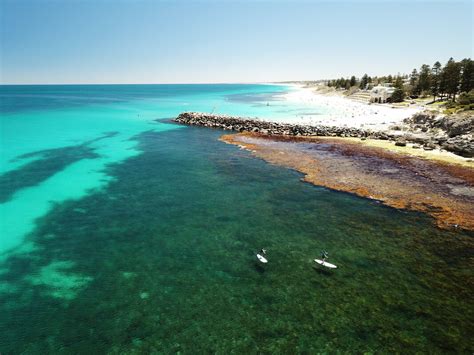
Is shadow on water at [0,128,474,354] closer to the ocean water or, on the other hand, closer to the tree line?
the ocean water

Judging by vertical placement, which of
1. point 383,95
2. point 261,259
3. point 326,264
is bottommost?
point 326,264

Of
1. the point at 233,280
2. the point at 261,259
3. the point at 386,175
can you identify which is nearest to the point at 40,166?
the point at 233,280

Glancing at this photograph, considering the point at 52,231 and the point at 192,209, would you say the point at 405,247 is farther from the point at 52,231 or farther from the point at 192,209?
the point at 52,231

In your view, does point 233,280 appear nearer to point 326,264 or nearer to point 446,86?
point 326,264

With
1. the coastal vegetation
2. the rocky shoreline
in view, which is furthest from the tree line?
the rocky shoreline

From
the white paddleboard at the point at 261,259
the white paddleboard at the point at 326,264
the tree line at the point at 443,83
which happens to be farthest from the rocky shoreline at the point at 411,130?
the white paddleboard at the point at 261,259

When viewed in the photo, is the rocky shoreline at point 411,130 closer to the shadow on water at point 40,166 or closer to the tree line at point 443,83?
the tree line at point 443,83

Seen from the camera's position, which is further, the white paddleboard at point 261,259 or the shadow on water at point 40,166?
the shadow on water at point 40,166
